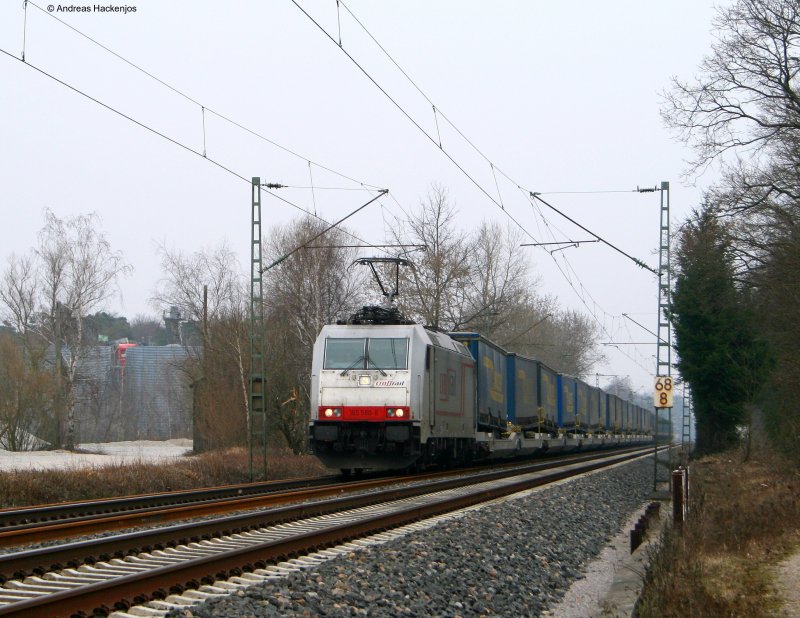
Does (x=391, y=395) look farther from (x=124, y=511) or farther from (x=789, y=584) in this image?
(x=789, y=584)

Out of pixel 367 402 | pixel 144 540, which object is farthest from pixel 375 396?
pixel 144 540

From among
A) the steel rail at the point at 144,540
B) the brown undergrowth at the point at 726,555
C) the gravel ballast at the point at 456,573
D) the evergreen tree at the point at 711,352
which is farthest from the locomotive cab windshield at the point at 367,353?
the evergreen tree at the point at 711,352

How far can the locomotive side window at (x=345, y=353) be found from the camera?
20.8 metres

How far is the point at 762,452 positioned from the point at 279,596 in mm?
28227

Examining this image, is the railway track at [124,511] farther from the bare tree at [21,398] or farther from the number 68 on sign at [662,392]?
the bare tree at [21,398]

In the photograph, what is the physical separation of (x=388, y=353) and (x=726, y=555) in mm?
10563

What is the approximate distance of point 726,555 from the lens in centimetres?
1103

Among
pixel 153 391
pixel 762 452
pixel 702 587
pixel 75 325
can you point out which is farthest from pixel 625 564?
pixel 153 391

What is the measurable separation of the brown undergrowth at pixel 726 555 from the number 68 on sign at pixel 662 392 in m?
1.82

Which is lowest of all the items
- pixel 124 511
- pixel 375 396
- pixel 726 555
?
pixel 726 555

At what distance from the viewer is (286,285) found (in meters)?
43.6

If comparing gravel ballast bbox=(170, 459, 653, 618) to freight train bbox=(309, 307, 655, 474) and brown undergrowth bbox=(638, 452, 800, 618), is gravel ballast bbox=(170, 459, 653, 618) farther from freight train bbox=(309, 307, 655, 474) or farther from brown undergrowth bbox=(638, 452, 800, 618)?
freight train bbox=(309, 307, 655, 474)

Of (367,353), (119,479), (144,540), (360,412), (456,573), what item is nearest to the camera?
(456,573)

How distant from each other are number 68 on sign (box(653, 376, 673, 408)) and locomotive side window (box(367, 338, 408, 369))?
510 centimetres
